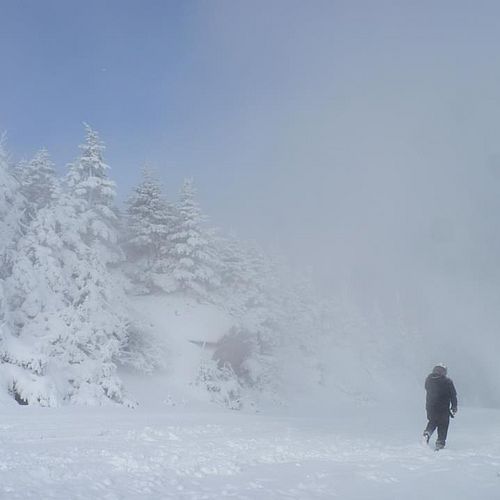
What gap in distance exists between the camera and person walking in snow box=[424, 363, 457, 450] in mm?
13508

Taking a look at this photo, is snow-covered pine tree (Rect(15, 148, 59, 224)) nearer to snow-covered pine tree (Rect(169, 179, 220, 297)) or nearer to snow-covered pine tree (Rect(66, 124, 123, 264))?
snow-covered pine tree (Rect(66, 124, 123, 264))

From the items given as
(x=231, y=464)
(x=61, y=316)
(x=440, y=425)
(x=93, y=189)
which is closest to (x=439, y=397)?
(x=440, y=425)

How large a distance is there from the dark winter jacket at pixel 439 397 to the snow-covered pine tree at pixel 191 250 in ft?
102

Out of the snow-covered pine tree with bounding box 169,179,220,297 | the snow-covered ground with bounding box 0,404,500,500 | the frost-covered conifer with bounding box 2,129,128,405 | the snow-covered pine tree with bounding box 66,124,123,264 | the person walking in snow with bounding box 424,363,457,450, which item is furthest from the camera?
the snow-covered pine tree with bounding box 169,179,220,297

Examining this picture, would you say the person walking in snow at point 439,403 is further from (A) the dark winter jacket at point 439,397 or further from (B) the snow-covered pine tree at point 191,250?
(B) the snow-covered pine tree at point 191,250

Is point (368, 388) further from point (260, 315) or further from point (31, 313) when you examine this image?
point (31, 313)

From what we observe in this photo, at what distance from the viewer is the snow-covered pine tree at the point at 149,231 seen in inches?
1769

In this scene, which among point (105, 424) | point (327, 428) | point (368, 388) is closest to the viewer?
point (105, 424)

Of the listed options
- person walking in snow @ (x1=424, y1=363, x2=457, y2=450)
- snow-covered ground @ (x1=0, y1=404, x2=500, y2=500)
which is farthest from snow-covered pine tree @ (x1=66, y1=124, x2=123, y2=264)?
person walking in snow @ (x1=424, y1=363, x2=457, y2=450)

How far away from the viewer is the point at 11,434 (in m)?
12.9

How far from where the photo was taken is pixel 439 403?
44.9ft

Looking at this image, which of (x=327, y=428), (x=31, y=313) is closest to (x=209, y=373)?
(x=31, y=313)

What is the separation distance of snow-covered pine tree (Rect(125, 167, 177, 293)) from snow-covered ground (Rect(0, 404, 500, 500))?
29.2m

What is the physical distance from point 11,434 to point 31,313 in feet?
57.4
